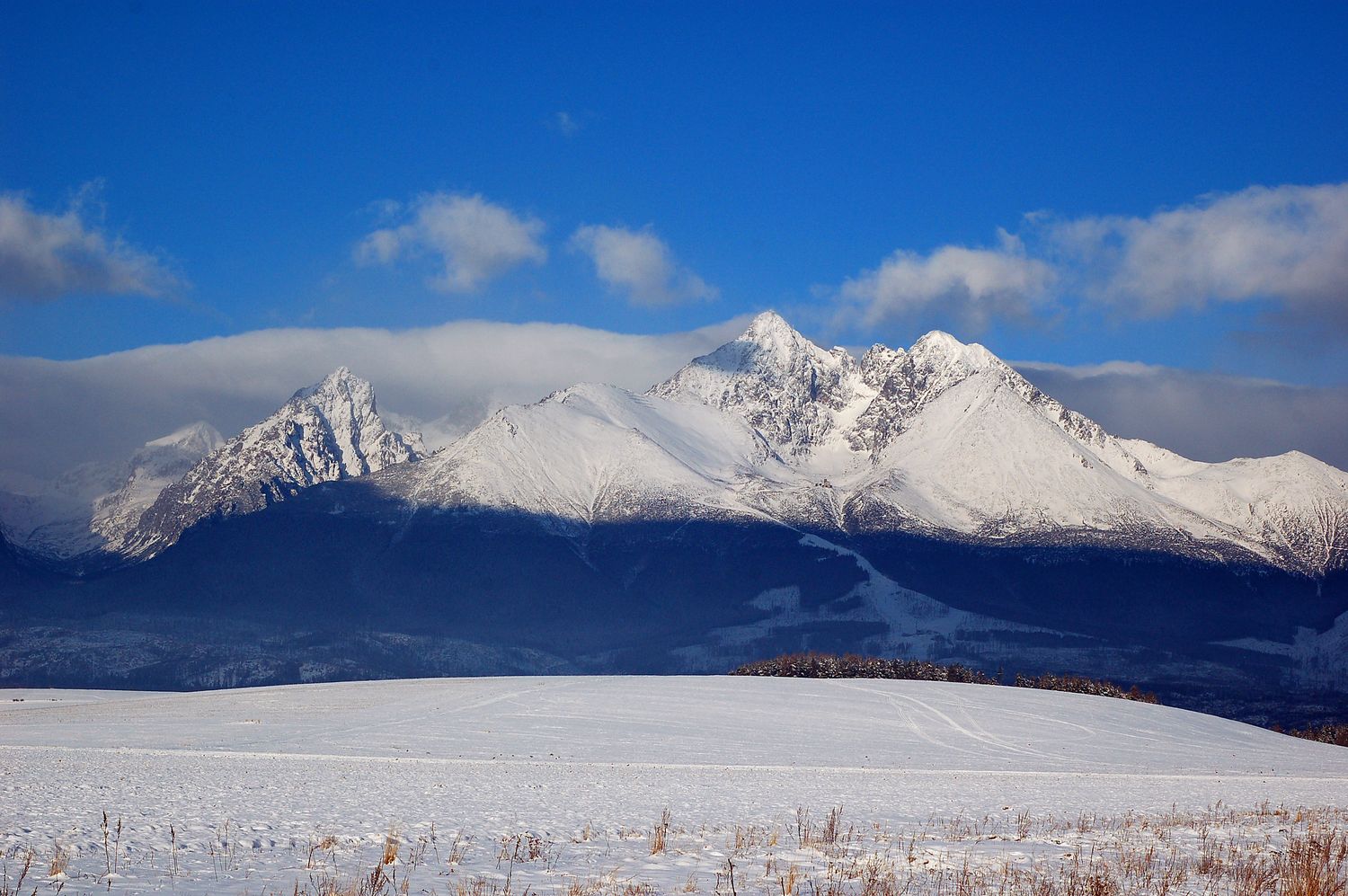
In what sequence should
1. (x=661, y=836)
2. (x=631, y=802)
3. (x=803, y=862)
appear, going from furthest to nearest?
(x=631, y=802), (x=661, y=836), (x=803, y=862)

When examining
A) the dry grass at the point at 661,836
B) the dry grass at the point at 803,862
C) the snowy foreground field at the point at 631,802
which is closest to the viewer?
the dry grass at the point at 803,862

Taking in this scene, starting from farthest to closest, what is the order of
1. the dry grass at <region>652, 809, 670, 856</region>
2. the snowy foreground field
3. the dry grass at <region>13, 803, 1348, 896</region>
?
the dry grass at <region>652, 809, 670, 856</region> → the snowy foreground field → the dry grass at <region>13, 803, 1348, 896</region>

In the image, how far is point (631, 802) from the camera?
130 ft

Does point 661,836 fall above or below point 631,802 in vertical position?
above

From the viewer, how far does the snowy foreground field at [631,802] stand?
23.5 m

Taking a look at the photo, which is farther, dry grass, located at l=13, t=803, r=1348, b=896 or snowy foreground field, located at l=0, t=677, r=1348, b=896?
snowy foreground field, located at l=0, t=677, r=1348, b=896

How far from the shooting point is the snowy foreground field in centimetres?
2347

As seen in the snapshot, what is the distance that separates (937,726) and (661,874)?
6723 centimetres

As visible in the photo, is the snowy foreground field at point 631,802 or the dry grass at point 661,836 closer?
the snowy foreground field at point 631,802

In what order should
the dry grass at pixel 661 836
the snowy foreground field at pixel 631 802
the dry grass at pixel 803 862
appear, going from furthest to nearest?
the dry grass at pixel 661 836, the snowy foreground field at pixel 631 802, the dry grass at pixel 803 862

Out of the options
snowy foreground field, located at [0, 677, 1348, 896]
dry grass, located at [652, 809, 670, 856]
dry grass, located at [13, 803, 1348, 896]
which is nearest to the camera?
dry grass, located at [13, 803, 1348, 896]

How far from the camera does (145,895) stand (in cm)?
2055

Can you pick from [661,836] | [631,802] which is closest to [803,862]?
[661,836]

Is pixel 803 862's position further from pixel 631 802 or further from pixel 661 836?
pixel 631 802
